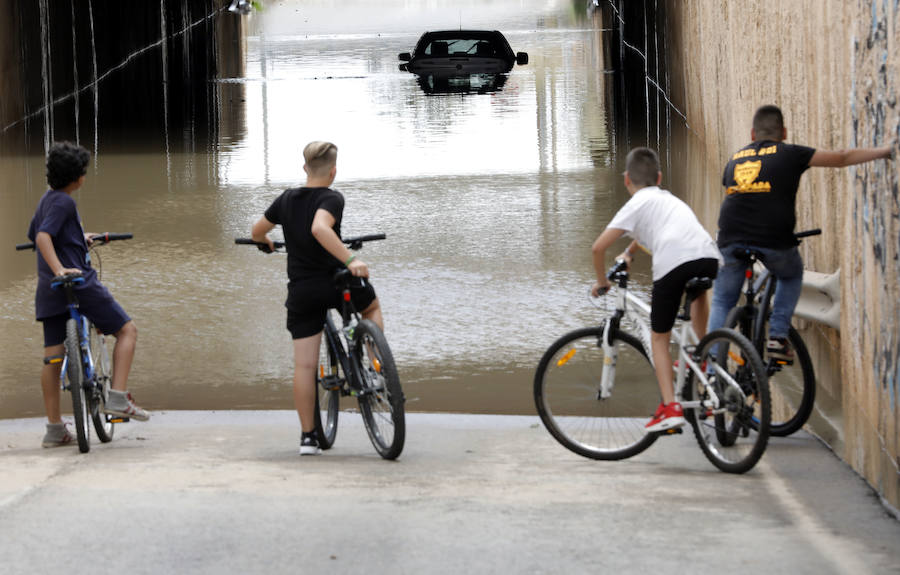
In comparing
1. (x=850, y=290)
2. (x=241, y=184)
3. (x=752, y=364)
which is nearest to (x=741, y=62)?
(x=241, y=184)

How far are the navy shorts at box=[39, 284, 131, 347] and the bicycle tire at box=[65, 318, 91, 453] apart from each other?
0.45 feet

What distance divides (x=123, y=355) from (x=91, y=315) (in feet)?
0.79

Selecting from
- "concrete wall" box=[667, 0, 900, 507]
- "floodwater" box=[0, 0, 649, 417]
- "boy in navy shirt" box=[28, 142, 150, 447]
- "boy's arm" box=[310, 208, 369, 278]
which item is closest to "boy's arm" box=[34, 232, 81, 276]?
"boy in navy shirt" box=[28, 142, 150, 447]

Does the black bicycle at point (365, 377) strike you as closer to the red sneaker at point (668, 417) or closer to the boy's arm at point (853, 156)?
the red sneaker at point (668, 417)

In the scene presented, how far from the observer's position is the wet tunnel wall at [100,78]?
66.2ft

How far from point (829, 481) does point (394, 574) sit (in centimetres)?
209

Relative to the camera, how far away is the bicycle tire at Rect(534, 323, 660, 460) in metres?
5.79

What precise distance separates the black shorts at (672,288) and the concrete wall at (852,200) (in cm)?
64

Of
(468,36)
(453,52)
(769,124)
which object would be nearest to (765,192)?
(769,124)

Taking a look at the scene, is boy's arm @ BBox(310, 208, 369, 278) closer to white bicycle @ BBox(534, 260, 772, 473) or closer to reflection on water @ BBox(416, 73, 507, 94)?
white bicycle @ BBox(534, 260, 772, 473)

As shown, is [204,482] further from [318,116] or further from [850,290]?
[318,116]

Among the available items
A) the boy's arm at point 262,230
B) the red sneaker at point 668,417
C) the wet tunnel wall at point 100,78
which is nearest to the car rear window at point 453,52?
the wet tunnel wall at point 100,78

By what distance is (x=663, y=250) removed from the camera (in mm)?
5500

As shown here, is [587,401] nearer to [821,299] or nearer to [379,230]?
[821,299]
